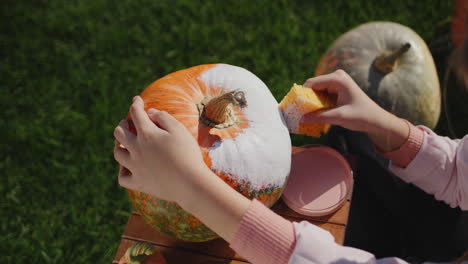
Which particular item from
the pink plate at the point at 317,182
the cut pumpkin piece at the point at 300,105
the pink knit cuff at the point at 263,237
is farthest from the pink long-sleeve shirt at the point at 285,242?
the cut pumpkin piece at the point at 300,105

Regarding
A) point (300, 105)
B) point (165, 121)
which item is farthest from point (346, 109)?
point (165, 121)

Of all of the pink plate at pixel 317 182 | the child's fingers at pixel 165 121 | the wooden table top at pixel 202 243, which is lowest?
the wooden table top at pixel 202 243

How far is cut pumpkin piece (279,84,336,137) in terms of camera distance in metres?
1.26

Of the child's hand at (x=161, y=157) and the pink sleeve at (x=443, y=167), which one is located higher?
the child's hand at (x=161, y=157)

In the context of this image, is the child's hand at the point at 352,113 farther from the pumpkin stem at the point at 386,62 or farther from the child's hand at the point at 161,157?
the pumpkin stem at the point at 386,62

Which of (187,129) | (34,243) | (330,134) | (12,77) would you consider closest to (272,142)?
(187,129)

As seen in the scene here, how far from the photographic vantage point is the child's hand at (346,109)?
4.25ft

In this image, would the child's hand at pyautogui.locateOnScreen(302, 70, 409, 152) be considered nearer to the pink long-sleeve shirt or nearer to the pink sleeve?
the pink sleeve

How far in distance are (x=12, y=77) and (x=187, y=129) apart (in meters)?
1.78

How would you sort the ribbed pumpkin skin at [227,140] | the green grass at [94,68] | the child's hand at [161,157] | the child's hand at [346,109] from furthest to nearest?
the green grass at [94,68]
the child's hand at [346,109]
the ribbed pumpkin skin at [227,140]
the child's hand at [161,157]

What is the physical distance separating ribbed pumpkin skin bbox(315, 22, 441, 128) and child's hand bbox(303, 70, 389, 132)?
1.81 feet

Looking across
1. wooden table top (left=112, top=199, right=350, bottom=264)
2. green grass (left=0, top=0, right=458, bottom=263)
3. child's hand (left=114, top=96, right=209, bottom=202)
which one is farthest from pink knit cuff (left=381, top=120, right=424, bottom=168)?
green grass (left=0, top=0, right=458, bottom=263)

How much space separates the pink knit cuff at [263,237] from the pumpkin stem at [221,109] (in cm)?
26

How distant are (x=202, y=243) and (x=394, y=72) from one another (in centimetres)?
117
